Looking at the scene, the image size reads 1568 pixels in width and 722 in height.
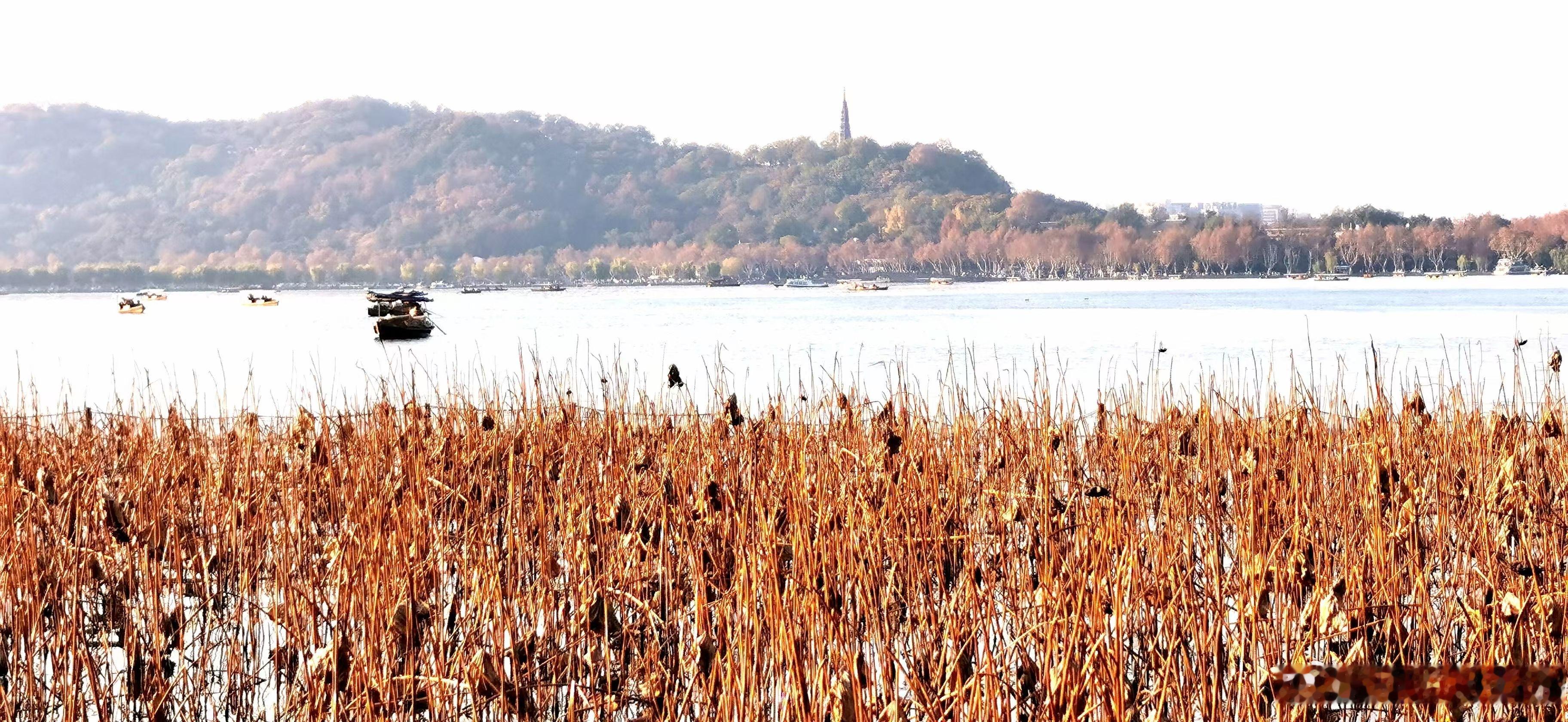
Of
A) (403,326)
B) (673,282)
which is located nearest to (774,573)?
(403,326)

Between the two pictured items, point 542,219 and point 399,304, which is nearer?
point 399,304

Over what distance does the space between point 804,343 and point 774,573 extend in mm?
29415

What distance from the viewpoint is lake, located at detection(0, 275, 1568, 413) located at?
14734 millimetres

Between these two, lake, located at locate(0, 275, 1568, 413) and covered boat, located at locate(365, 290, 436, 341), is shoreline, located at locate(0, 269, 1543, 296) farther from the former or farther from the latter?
covered boat, located at locate(365, 290, 436, 341)

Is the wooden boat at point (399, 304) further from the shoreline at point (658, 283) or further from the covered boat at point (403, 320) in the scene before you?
the shoreline at point (658, 283)

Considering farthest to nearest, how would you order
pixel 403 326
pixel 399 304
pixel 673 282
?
pixel 673 282, pixel 399 304, pixel 403 326

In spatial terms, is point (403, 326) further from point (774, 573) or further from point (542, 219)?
point (542, 219)

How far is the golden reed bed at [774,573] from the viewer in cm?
284

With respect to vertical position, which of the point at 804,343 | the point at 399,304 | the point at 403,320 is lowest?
the point at 804,343

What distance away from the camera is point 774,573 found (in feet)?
9.86

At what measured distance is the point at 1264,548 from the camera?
13.6ft

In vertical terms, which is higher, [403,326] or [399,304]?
[399,304]

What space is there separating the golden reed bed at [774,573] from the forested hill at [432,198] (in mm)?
118037

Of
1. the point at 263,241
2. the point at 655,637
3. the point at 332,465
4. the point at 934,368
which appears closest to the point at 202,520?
the point at 332,465
